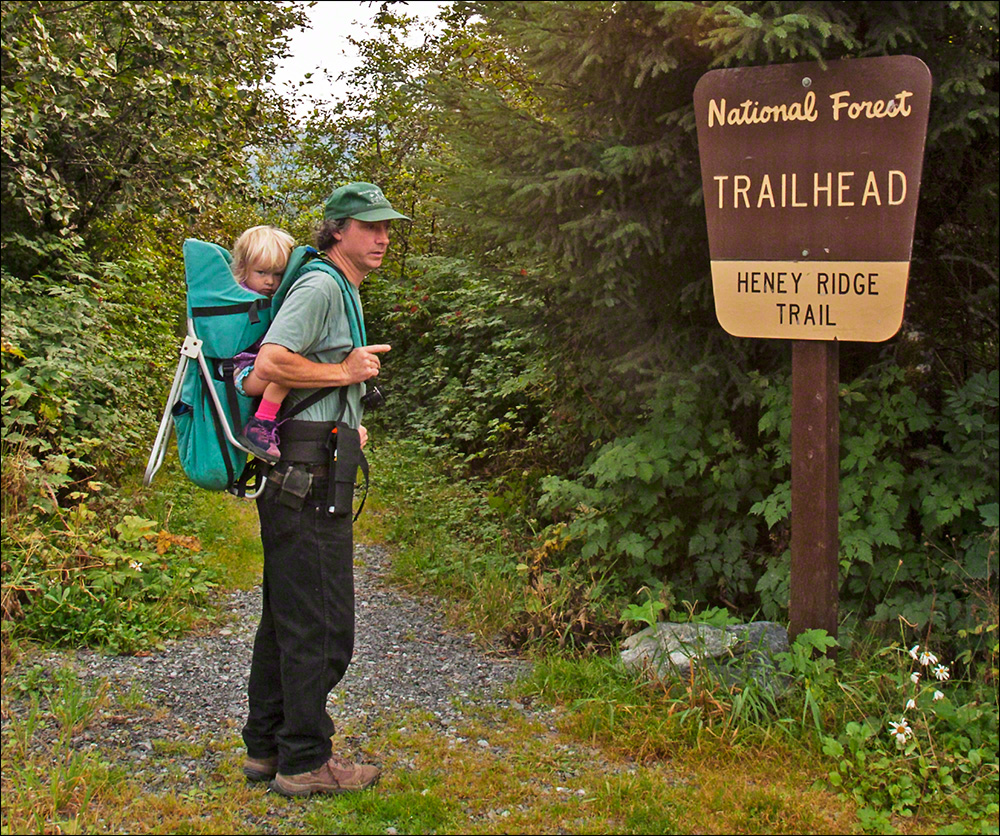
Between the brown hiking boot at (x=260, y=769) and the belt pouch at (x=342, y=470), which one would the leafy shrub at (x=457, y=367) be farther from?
the brown hiking boot at (x=260, y=769)

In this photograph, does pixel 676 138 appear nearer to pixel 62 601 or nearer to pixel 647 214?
pixel 647 214

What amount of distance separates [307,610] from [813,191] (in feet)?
8.75

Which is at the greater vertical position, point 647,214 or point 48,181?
point 48,181

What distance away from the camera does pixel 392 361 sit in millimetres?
13031

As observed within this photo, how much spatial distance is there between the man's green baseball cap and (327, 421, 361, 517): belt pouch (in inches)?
30.3

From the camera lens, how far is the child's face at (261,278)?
3.67 m

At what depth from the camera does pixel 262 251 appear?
12.0ft

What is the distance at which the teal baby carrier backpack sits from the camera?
3.49 m

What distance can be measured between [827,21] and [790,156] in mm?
542


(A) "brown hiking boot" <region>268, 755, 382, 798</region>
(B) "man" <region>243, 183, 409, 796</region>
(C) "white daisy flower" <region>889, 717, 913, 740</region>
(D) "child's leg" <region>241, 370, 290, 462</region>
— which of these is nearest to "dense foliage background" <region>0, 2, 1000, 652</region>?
(C) "white daisy flower" <region>889, 717, 913, 740</region>

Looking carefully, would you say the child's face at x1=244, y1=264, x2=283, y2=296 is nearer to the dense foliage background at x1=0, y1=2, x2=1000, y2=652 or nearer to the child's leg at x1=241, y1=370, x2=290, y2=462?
the child's leg at x1=241, y1=370, x2=290, y2=462

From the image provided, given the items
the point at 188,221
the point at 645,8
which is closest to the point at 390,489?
the point at 188,221

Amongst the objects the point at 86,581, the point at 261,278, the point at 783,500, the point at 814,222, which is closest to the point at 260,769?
the point at 261,278

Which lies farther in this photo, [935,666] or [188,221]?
[188,221]
